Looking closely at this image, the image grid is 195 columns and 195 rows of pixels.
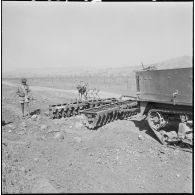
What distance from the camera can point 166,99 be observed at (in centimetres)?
668

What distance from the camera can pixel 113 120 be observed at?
30.5 feet

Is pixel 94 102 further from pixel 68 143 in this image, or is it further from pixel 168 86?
pixel 168 86

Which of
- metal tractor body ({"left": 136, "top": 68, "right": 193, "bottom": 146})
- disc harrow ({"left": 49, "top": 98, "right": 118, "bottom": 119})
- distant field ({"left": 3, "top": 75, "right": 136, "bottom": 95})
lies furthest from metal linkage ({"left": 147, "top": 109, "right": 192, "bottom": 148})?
distant field ({"left": 3, "top": 75, "right": 136, "bottom": 95})

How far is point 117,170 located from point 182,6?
12.5 feet

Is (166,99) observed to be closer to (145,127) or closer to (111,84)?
(145,127)

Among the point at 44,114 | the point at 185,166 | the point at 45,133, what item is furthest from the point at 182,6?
the point at 44,114

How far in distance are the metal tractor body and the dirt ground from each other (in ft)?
1.86

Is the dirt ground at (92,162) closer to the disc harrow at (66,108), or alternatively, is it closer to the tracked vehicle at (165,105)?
the tracked vehicle at (165,105)

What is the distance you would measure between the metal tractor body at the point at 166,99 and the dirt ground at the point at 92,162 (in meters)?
0.57

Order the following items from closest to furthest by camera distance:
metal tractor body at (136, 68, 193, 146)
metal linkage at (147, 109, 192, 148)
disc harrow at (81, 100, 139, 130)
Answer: metal tractor body at (136, 68, 193, 146) → metal linkage at (147, 109, 192, 148) → disc harrow at (81, 100, 139, 130)

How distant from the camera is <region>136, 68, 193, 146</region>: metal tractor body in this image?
243 inches

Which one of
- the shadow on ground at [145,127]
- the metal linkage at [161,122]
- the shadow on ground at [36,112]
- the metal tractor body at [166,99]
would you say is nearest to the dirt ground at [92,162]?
the shadow on ground at [145,127]

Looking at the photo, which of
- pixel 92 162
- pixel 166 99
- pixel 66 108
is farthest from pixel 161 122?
pixel 66 108

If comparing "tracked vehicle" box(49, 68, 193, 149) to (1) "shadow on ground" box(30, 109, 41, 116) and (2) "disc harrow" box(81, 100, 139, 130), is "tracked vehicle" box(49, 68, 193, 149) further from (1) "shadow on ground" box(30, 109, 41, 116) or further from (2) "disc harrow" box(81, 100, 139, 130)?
(1) "shadow on ground" box(30, 109, 41, 116)
